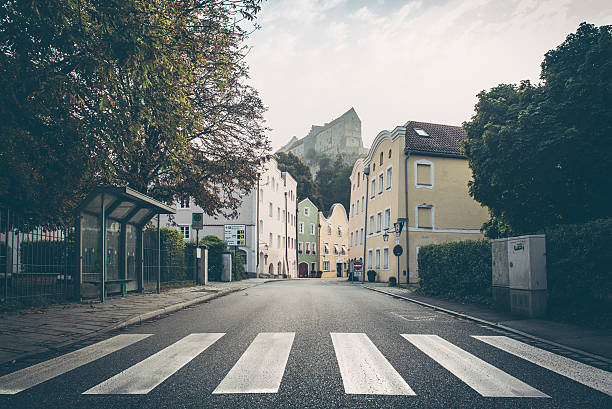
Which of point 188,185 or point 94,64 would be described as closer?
point 94,64

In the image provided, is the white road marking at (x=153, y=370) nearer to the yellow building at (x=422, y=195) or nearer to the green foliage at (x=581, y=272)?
the green foliage at (x=581, y=272)

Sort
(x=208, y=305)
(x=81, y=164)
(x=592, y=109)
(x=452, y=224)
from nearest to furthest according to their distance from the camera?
1. (x=81, y=164)
2. (x=592, y=109)
3. (x=208, y=305)
4. (x=452, y=224)

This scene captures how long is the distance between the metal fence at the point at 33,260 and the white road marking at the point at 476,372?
321 inches

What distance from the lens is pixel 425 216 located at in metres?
34.9

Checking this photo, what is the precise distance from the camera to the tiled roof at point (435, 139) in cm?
3500

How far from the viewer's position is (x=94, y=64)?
313 inches

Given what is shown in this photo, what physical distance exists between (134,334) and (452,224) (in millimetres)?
30484

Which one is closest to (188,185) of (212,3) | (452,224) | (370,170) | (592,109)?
(212,3)

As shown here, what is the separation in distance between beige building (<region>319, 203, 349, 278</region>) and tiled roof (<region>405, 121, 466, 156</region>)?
3387 centimetres

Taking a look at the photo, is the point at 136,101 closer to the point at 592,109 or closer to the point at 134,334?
the point at 134,334

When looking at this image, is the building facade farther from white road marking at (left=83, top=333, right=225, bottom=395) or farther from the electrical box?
white road marking at (left=83, top=333, right=225, bottom=395)

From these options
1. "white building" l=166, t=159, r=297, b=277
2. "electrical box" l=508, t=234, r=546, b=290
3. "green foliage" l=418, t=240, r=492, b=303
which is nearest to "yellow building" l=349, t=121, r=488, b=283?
"white building" l=166, t=159, r=297, b=277


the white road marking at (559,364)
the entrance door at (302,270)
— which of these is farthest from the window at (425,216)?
the entrance door at (302,270)

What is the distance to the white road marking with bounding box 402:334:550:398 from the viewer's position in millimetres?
4574
